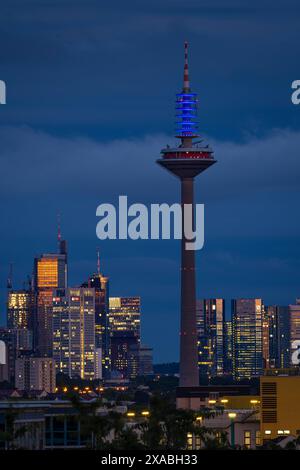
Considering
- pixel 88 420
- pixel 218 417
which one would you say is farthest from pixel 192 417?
pixel 218 417

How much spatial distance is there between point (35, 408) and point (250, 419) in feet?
200

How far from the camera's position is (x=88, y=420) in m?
86.1

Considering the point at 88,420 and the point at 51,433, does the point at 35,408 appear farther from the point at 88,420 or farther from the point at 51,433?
the point at 88,420

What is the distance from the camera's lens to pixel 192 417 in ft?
365
